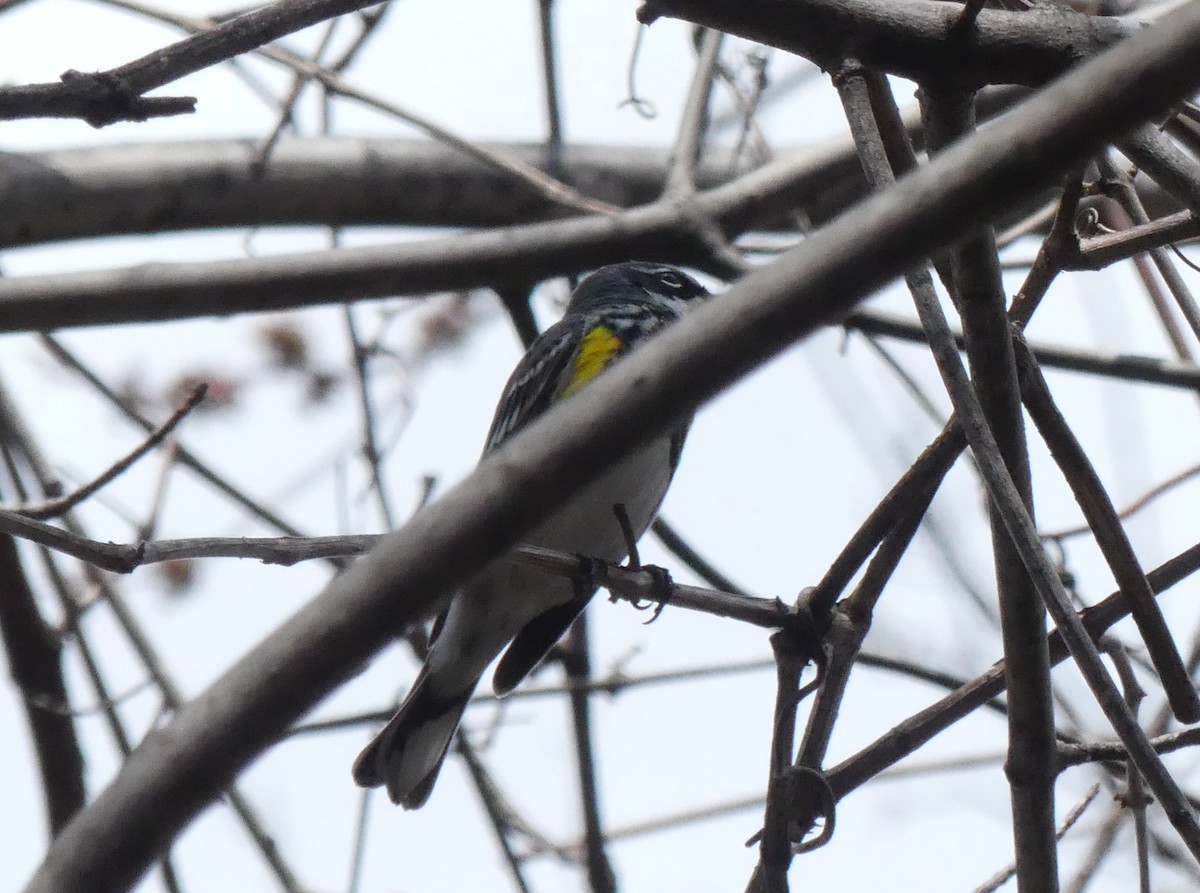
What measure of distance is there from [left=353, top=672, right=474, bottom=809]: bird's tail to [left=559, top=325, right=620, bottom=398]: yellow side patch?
3.59 ft

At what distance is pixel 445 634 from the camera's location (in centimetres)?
423

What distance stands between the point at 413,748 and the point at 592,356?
141 cm

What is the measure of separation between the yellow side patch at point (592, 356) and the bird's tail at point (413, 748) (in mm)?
1095

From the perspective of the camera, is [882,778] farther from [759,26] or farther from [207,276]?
[759,26]

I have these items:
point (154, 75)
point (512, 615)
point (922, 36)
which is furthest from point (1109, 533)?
point (512, 615)

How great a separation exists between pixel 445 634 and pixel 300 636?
10.9 ft

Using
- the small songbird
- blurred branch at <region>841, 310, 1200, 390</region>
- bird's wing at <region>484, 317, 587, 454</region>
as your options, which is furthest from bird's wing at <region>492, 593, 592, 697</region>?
blurred branch at <region>841, 310, 1200, 390</region>

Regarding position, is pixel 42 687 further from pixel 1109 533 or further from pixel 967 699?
pixel 1109 533

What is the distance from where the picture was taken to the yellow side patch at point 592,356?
175 inches

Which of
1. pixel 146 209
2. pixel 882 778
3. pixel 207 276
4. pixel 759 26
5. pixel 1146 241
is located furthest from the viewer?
pixel 146 209

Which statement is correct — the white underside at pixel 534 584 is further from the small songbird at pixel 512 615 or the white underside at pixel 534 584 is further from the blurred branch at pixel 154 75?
the blurred branch at pixel 154 75

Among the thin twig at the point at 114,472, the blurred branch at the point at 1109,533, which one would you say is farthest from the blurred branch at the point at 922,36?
the thin twig at the point at 114,472

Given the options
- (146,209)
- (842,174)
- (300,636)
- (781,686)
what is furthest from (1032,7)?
(146,209)

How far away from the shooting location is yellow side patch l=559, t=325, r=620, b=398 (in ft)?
14.6
